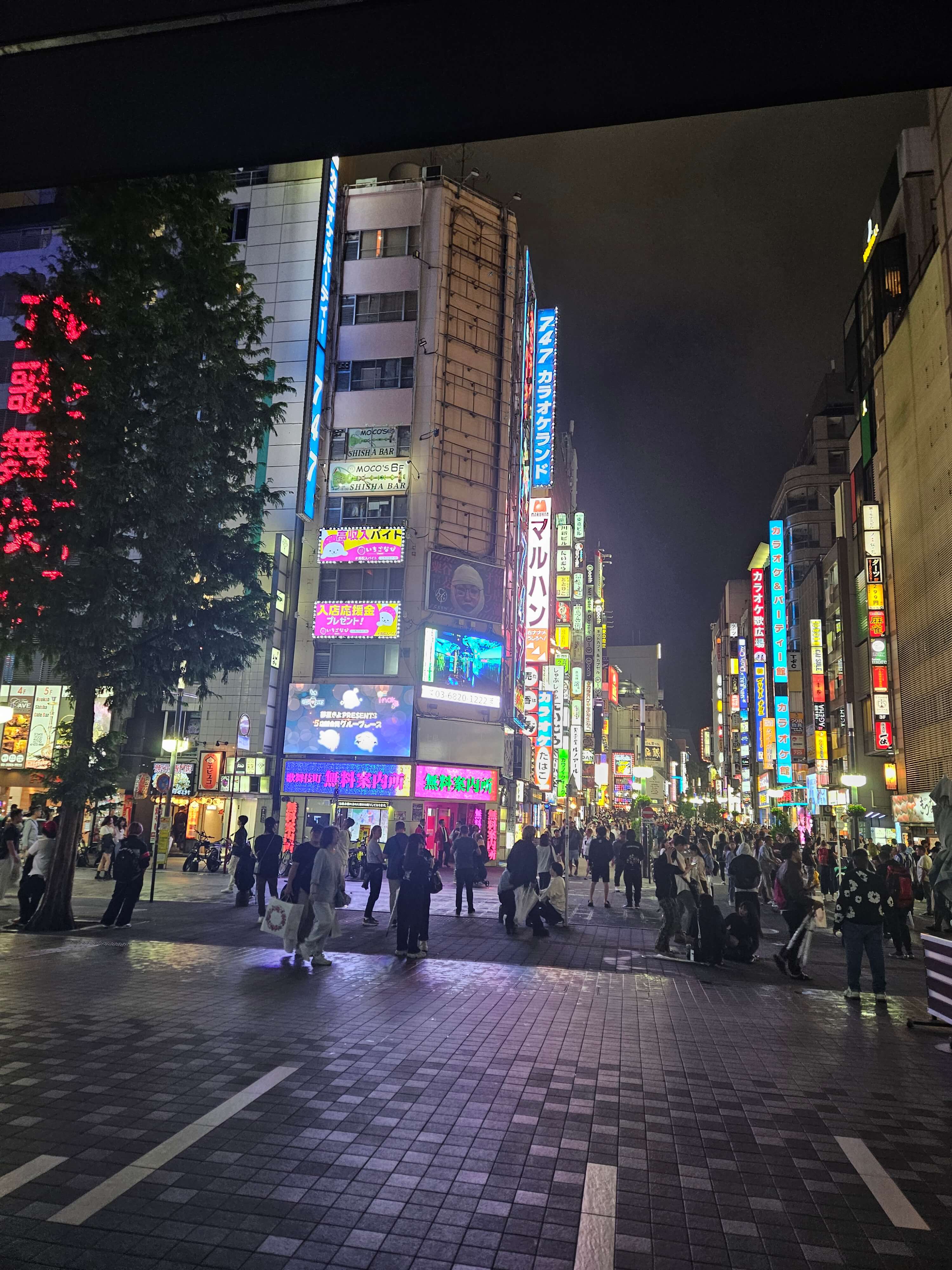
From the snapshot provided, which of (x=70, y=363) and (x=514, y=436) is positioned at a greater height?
(x=514, y=436)

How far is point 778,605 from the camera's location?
218 feet

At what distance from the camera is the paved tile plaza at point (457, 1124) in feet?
13.6

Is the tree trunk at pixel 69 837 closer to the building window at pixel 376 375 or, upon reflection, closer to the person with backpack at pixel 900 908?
the person with backpack at pixel 900 908

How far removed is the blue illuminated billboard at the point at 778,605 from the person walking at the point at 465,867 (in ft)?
169

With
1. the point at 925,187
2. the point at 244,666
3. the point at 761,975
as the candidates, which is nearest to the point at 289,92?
the point at 761,975

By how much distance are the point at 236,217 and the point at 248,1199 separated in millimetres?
48158

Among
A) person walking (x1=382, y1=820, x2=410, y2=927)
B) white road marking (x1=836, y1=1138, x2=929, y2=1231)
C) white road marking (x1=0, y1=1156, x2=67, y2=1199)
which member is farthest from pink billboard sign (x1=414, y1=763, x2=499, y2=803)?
white road marking (x1=0, y1=1156, x2=67, y2=1199)

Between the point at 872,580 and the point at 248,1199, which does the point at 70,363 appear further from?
the point at 872,580

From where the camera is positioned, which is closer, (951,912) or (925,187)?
(951,912)

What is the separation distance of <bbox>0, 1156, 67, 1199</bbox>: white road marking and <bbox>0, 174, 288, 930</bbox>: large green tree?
1013 cm

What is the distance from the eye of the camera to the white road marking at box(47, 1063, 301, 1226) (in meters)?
4.28

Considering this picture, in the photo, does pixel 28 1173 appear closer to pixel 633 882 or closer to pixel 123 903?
pixel 123 903

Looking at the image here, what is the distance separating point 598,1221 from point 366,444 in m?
41.1

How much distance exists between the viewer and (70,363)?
1448cm
